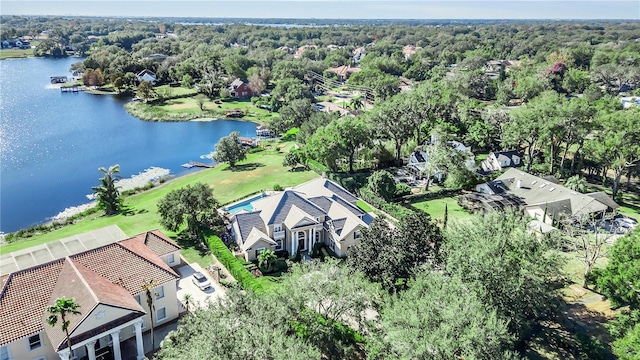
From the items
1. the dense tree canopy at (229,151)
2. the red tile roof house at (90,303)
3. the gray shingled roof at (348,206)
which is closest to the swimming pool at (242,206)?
the gray shingled roof at (348,206)

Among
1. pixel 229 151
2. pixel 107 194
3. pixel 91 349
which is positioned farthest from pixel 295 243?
pixel 229 151

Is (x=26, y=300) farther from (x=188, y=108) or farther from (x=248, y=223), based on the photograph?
(x=188, y=108)

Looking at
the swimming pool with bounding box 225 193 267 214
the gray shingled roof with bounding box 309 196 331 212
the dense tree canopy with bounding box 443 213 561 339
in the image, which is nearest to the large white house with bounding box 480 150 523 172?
the gray shingled roof with bounding box 309 196 331 212

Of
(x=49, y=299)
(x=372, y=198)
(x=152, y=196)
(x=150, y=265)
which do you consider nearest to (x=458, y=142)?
(x=372, y=198)

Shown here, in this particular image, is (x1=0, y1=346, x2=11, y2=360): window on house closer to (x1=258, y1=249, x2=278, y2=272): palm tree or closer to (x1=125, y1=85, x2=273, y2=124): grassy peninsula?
(x1=258, y1=249, x2=278, y2=272): palm tree

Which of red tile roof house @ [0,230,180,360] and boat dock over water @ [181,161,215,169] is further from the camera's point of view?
boat dock over water @ [181,161,215,169]

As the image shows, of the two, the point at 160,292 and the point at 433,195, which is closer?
the point at 160,292

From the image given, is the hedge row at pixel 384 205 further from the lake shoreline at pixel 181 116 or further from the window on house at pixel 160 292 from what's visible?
the lake shoreline at pixel 181 116
